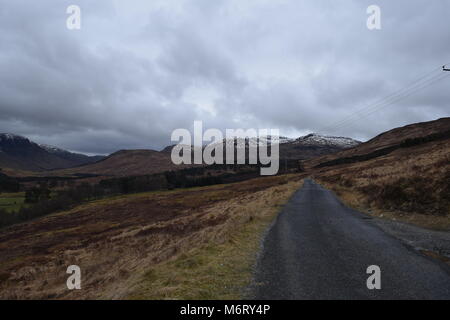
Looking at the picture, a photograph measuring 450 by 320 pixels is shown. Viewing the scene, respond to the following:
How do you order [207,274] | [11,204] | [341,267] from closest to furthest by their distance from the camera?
[207,274] → [341,267] → [11,204]

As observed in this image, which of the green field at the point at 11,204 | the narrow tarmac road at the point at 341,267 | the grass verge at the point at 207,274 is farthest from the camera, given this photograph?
the green field at the point at 11,204

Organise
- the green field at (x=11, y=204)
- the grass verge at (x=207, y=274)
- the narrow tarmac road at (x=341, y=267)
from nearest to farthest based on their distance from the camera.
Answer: the narrow tarmac road at (x=341, y=267)
the grass verge at (x=207, y=274)
the green field at (x=11, y=204)

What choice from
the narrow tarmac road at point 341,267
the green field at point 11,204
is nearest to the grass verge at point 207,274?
the narrow tarmac road at point 341,267

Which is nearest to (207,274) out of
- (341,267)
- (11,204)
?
(341,267)

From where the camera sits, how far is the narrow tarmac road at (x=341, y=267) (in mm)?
7051

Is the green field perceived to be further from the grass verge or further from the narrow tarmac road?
the narrow tarmac road

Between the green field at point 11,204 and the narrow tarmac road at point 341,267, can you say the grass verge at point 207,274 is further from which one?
the green field at point 11,204

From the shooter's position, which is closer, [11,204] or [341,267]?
[341,267]

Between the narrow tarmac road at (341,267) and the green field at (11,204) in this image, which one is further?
the green field at (11,204)

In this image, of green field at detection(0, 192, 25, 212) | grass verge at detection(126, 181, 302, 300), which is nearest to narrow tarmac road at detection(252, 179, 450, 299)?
grass verge at detection(126, 181, 302, 300)

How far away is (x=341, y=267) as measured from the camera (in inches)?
354

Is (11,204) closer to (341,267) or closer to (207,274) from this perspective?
(207,274)
